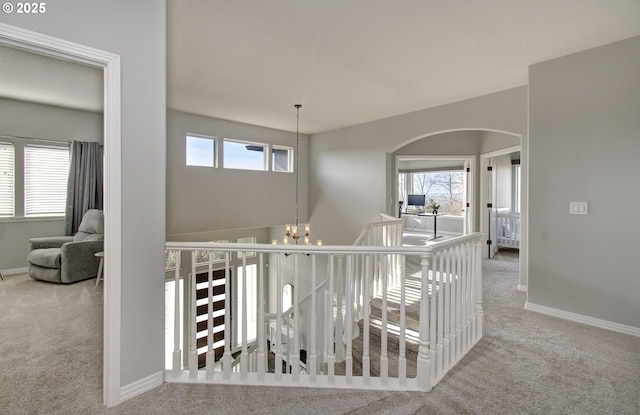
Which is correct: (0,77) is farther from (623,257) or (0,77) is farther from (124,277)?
(623,257)

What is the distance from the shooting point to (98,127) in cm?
441

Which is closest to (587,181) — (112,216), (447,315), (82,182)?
(447,315)

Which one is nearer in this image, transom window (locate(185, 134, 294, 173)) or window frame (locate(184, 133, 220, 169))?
window frame (locate(184, 133, 220, 169))

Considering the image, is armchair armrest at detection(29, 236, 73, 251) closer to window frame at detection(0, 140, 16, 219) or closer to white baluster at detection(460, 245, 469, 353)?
window frame at detection(0, 140, 16, 219)


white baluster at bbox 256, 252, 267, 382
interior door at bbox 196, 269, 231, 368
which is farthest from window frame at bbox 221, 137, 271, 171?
white baluster at bbox 256, 252, 267, 382

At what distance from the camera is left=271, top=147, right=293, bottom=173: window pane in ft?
22.2

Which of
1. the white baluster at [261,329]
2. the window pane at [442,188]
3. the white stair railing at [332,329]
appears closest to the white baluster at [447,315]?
the white stair railing at [332,329]

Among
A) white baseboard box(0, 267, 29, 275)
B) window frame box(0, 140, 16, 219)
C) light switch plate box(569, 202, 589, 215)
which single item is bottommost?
white baseboard box(0, 267, 29, 275)

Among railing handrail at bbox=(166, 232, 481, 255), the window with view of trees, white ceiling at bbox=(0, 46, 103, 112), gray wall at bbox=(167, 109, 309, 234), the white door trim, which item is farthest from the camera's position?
the window with view of trees

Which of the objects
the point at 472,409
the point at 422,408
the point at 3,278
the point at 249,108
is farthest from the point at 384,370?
the point at 3,278

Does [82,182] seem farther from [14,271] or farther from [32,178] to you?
[14,271]

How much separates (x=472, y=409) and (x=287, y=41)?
3.14 meters

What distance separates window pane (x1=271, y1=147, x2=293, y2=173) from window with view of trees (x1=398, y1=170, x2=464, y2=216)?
4.68 meters

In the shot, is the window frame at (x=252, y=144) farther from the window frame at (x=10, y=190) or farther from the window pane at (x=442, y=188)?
the window pane at (x=442, y=188)
